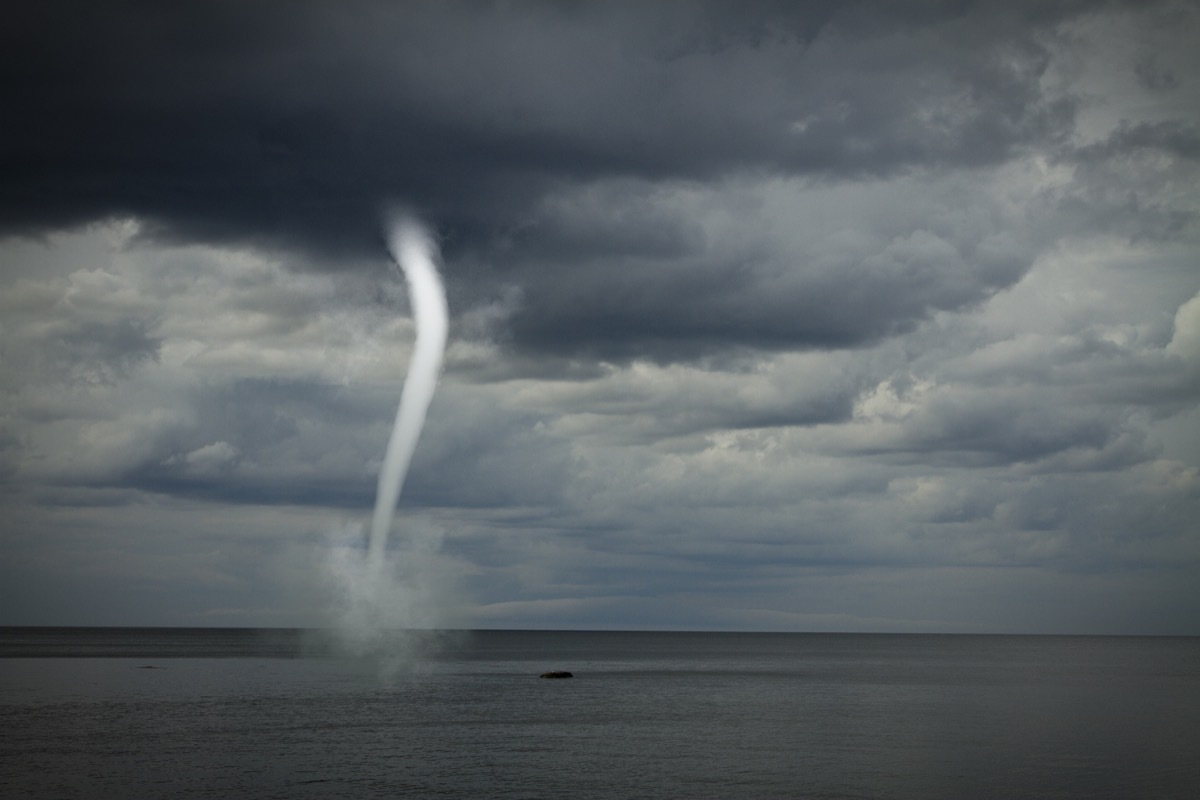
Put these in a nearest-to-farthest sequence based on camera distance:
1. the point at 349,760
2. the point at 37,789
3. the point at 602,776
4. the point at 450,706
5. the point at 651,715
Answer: the point at 37,789 → the point at 602,776 → the point at 349,760 → the point at 651,715 → the point at 450,706

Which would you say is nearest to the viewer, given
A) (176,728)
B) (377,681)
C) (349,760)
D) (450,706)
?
(349,760)

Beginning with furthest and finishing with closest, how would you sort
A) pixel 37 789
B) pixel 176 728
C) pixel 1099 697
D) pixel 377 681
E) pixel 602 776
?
pixel 377 681, pixel 1099 697, pixel 176 728, pixel 602 776, pixel 37 789

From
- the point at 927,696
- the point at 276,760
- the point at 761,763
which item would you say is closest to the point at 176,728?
the point at 276,760

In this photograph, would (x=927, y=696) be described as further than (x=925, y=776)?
Yes

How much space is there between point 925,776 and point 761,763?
11.8m

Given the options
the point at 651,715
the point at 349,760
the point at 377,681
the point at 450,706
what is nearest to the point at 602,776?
the point at 349,760

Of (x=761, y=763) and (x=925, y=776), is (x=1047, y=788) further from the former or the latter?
(x=761, y=763)

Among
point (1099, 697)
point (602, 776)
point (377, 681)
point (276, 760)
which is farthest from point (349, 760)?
point (1099, 697)

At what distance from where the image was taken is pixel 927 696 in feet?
496

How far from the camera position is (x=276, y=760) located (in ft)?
272

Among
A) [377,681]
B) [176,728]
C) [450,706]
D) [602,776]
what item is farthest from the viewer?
[377,681]

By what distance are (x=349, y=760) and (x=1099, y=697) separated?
108m

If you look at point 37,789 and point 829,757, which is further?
point 829,757

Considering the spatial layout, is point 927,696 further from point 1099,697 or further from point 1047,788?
point 1047,788
